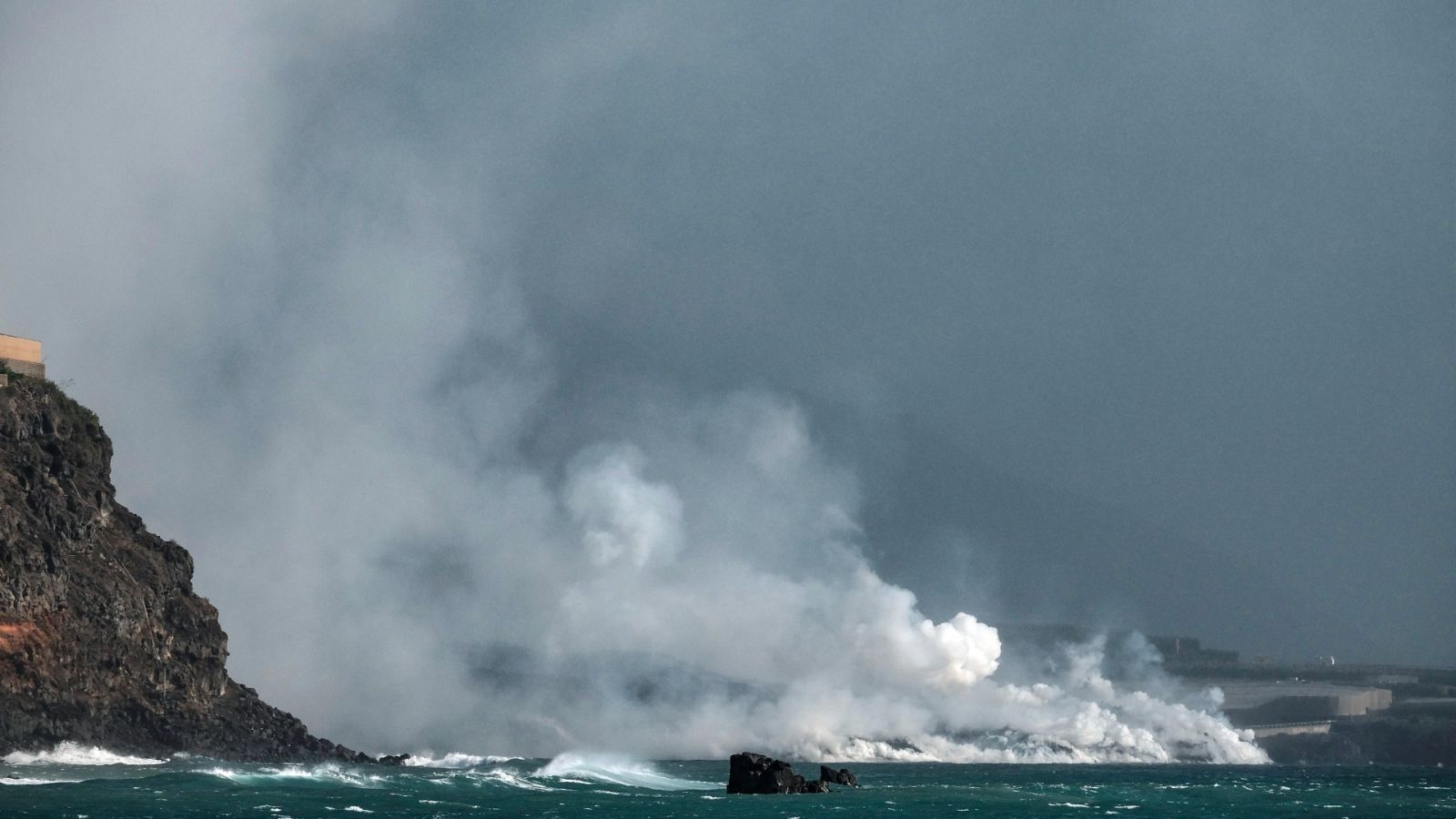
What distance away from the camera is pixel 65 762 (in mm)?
166625

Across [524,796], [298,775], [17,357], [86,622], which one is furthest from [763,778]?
[17,357]

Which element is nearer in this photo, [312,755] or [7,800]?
[7,800]

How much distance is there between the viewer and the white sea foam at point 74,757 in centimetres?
16425

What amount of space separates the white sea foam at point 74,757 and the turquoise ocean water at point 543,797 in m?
2.29

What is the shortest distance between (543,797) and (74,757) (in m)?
46.3

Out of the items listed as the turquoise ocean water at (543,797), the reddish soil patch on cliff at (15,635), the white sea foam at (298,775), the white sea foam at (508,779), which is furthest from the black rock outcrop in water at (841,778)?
the reddish soil patch on cliff at (15,635)

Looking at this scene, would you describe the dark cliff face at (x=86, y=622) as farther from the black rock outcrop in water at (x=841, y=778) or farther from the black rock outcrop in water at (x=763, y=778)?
the black rock outcrop in water at (x=841, y=778)

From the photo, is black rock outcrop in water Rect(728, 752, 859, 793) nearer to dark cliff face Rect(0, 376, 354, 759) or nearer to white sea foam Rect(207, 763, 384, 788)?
white sea foam Rect(207, 763, 384, 788)

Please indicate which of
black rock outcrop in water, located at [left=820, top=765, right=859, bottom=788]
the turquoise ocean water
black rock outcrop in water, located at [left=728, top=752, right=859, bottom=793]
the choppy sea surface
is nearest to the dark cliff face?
the choppy sea surface

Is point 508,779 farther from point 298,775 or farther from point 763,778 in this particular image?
point 763,778

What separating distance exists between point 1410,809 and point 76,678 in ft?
415

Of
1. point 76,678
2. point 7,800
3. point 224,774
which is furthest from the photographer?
point 76,678

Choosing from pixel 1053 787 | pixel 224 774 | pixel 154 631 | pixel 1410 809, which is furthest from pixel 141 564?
pixel 1410 809

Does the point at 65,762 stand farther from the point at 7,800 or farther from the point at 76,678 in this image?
the point at 7,800
